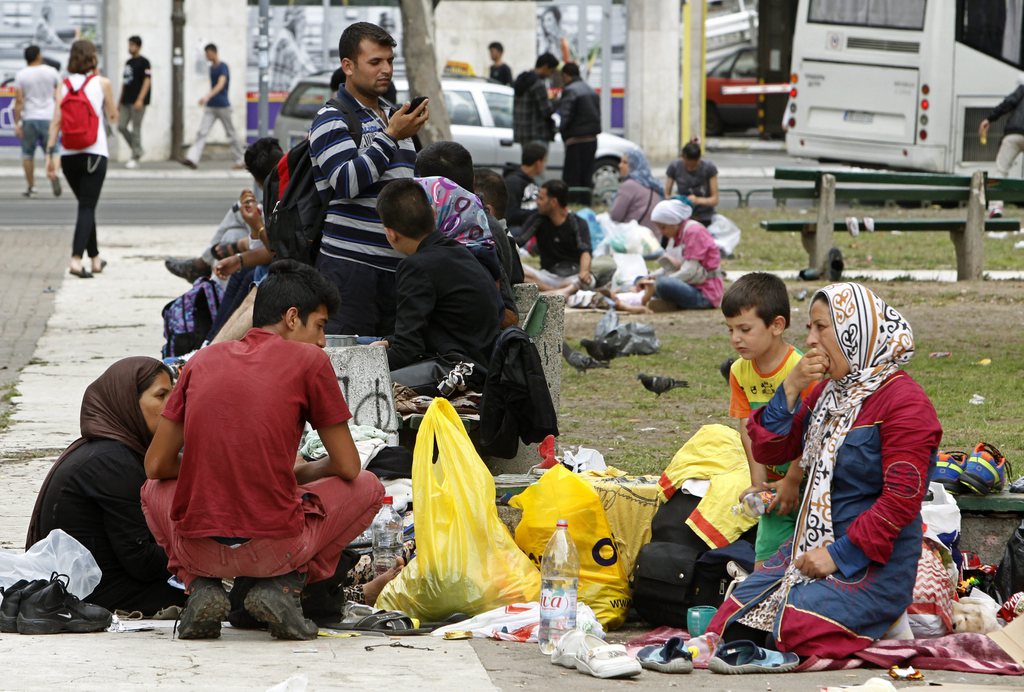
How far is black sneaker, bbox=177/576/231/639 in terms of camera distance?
5.04m

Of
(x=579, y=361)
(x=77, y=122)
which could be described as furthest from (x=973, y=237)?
(x=77, y=122)

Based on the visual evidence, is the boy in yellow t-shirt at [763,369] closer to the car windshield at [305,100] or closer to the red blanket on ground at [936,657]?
the red blanket on ground at [936,657]

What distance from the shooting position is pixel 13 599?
519 cm

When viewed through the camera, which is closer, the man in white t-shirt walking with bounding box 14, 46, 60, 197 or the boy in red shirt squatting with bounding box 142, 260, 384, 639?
the boy in red shirt squatting with bounding box 142, 260, 384, 639

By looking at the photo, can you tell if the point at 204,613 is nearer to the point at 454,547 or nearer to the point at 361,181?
the point at 454,547

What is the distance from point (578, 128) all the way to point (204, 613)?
15749mm

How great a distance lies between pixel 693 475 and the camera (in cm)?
579

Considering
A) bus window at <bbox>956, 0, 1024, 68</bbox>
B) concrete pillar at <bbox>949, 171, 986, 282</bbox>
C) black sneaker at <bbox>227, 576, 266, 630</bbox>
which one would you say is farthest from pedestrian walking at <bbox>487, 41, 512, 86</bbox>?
black sneaker at <bbox>227, 576, 266, 630</bbox>

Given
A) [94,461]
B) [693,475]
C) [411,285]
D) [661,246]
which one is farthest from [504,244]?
[661,246]

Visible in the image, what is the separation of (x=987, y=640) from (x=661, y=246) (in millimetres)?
10763

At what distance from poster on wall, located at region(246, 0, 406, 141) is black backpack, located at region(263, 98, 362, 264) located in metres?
23.2

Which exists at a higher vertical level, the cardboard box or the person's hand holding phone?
the person's hand holding phone

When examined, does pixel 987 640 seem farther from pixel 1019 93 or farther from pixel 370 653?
pixel 1019 93

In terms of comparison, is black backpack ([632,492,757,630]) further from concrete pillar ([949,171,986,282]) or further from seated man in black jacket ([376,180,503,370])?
concrete pillar ([949,171,986,282])
